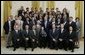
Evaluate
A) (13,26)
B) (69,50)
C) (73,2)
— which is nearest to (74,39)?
(69,50)

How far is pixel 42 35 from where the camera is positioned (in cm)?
1095

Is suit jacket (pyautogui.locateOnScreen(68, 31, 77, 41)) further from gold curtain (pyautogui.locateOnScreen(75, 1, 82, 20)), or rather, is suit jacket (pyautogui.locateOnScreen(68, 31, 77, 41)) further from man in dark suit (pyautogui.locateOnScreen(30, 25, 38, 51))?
gold curtain (pyautogui.locateOnScreen(75, 1, 82, 20))

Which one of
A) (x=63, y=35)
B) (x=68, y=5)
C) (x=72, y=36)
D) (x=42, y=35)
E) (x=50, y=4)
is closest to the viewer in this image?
(x=72, y=36)

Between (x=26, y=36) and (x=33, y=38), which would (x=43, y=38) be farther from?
(x=26, y=36)

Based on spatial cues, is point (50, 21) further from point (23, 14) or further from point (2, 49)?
point (2, 49)

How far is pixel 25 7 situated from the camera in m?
14.2

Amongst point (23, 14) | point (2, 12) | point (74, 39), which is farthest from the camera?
point (2, 12)

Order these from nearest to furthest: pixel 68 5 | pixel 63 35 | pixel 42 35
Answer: pixel 63 35 < pixel 42 35 < pixel 68 5

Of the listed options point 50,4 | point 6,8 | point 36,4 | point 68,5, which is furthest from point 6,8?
point 68,5

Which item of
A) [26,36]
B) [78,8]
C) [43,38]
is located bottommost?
[43,38]

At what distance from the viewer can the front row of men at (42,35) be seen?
35.0ft

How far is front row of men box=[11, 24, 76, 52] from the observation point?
35.0 ft

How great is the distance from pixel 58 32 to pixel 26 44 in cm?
134

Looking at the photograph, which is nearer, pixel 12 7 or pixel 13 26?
pixel 13 26
